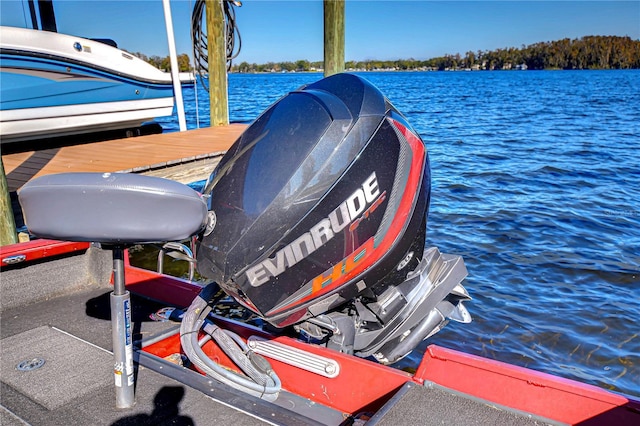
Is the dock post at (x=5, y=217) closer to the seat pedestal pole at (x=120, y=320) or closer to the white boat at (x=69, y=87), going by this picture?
the seat pedestal pole at (x=120, y=320)

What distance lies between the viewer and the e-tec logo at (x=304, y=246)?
6.87 feet

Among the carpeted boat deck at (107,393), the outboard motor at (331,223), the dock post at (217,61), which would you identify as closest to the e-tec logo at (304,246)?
the outboard motor at (331,223)

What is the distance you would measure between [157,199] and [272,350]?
972 millimetres

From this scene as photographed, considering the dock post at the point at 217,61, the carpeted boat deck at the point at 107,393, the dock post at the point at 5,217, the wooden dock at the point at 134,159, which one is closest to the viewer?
the carpeted boat deck at the point at 107,393

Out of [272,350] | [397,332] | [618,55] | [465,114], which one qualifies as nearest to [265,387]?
[272,350]

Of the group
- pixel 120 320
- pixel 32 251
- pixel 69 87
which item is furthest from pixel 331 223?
pixel 69 87

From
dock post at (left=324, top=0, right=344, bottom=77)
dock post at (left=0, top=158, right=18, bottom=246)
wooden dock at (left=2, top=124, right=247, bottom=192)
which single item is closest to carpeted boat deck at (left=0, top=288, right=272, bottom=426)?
dock post at (left=0, top=158, right=18, bottom=246)

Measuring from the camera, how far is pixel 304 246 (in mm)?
2107

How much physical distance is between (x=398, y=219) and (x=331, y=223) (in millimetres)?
371

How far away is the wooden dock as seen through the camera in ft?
18.7

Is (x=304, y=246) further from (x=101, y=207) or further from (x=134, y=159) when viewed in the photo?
Answer: (x=134, y=159)

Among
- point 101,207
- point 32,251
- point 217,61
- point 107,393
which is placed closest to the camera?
point 101,207

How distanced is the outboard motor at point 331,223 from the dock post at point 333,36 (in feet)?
Result: 9.81

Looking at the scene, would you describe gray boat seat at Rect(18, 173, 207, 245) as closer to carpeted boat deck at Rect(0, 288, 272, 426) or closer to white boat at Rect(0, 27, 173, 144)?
carpeted boat deck at Rect(0, 288, 272, 426)
